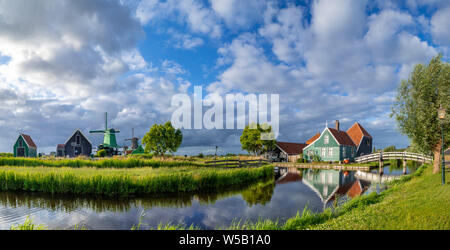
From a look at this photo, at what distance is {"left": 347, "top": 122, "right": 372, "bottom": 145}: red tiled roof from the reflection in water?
1428 inches

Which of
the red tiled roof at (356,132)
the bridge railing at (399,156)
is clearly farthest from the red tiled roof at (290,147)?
the bridge railing at (399,156)

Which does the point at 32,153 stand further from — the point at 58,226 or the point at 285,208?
the point at 285,208

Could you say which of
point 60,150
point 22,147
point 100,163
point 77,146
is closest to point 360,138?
point 100,163

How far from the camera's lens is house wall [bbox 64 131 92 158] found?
1612 inches

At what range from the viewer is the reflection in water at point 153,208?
27.5 feet

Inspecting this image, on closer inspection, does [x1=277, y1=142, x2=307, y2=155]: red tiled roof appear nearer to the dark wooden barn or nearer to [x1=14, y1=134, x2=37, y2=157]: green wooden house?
the dark wooden barn

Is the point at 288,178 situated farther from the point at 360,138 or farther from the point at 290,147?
the point at 360,138

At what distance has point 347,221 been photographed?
20.7 ft

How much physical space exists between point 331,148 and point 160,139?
3073cm

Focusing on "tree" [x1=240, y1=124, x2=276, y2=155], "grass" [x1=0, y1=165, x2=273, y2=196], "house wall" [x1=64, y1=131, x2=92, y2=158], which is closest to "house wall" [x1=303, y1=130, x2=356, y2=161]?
"tree" [x1=240, y1=124, x2=276, y2=155]

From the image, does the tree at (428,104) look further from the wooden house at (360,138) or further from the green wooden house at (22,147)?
the green wooden house at (22,147)

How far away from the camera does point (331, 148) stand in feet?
127

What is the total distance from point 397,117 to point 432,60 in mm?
4757
